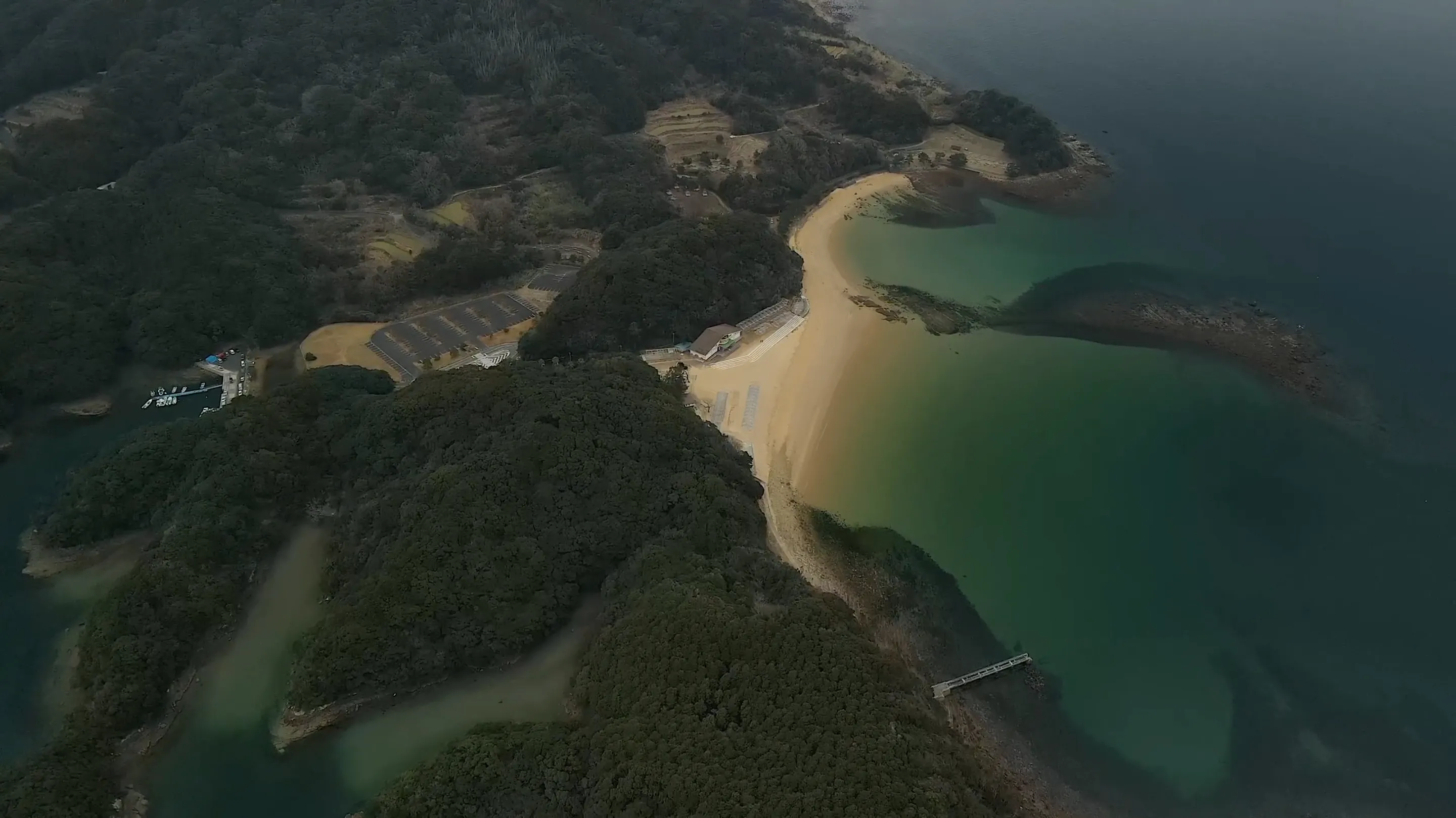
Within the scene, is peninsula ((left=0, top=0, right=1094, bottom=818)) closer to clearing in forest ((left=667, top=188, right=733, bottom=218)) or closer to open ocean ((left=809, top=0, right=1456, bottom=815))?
clearing in forest ((left=667, top=188, right=733, bottom=218))

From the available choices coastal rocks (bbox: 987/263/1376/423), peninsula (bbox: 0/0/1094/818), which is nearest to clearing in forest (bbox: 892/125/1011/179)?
peninsula (bbox: 0/0/1094/818)

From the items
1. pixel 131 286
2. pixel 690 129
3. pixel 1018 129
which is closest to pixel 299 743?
pixel 131 286

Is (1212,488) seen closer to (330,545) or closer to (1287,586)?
(1287,586)

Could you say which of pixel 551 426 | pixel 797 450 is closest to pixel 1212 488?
pixel 797 450

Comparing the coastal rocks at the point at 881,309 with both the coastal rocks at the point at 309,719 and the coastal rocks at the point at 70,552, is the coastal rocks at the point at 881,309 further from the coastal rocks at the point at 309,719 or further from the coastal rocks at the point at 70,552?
the coastal rocks at the point at 70,552

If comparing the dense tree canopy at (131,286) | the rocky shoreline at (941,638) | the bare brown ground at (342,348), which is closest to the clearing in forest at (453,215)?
the dense tree canopy at (131,286)
